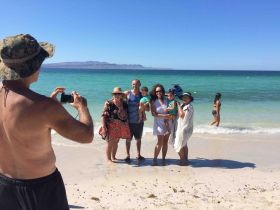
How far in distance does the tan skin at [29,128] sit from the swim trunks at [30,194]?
0.13 ft

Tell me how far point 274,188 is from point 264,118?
10.5 metres

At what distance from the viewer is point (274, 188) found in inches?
258

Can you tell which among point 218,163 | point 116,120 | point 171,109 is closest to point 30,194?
point 116,120

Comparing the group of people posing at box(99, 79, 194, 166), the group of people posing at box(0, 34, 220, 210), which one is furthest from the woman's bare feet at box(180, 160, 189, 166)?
the group of people posing at box(0, 34, 220, 210)

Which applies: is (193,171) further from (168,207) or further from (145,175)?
(168,207)

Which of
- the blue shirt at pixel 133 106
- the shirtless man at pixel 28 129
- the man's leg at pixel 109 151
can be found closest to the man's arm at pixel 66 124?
the shirtless man at pixel 28 129

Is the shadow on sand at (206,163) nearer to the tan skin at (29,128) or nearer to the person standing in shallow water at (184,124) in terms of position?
the person standing in shallow water at (184,124)

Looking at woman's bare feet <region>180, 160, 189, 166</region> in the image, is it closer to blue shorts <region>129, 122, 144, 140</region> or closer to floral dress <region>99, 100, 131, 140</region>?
blue shorts <region>129, 122, 144, 140</region>

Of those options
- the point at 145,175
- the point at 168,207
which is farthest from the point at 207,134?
the point at 168,207

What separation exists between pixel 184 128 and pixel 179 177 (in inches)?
45.6

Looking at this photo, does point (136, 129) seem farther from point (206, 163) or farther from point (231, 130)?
point (231, 130)

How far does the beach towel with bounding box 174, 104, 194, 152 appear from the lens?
8047 millimetres

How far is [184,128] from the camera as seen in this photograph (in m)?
8.11

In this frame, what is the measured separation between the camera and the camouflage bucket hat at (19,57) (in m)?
2.38
